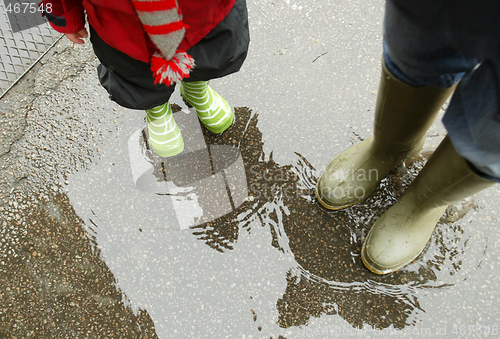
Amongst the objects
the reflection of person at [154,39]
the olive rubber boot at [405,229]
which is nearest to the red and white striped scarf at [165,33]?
the reflection of person at [154,39]

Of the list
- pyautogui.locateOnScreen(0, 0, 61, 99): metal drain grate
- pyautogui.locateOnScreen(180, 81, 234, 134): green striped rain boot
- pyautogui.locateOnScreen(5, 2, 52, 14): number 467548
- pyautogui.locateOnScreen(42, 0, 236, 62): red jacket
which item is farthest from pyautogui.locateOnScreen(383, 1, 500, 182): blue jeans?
pyautogui.locateOnScreen(5, 2, 52, 14): number 467548

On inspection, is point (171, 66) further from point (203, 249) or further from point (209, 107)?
point (203, 249)

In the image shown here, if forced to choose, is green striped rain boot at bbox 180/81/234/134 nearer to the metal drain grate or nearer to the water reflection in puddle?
the water reflection in puddle

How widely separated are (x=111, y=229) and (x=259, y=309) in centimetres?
67

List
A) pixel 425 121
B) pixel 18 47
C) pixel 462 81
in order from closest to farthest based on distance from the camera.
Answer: pixel 462 81 → pixel 425 121 → pixel 18 47

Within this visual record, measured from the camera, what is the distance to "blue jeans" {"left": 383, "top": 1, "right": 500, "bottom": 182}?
1.74 ft

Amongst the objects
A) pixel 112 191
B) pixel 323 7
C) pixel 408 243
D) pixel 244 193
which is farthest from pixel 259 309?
pixel 323 7

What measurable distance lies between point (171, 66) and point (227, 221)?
67cm

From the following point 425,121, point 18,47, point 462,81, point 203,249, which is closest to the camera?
point 462,81

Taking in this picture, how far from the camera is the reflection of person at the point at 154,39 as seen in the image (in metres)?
0.70

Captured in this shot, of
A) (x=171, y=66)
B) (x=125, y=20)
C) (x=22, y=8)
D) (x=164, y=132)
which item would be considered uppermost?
(x=125, y=20)

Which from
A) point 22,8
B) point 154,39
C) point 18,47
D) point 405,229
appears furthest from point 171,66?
point 22,8

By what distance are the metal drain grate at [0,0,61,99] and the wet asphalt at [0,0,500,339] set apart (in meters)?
0.06

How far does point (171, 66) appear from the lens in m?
0.79
